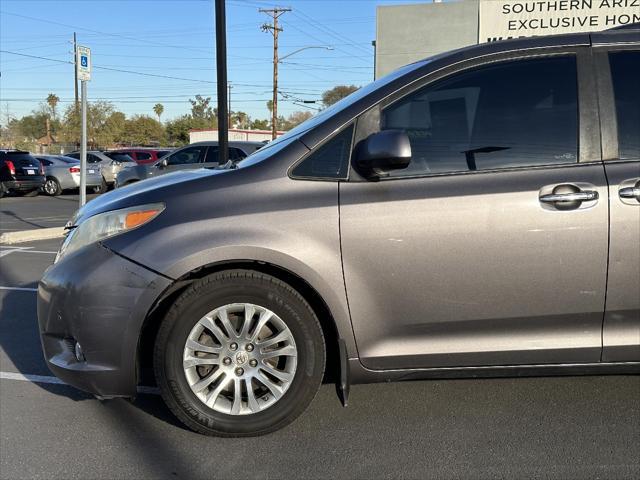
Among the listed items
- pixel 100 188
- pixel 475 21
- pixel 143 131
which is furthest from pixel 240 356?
pixel 143 131

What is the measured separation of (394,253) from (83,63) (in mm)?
8383

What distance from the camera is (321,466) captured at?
279 centimetres

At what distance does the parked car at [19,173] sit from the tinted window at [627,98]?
19.6m

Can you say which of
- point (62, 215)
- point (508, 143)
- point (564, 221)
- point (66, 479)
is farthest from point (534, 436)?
point (62, 215)

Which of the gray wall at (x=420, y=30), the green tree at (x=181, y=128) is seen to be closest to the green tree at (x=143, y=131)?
the green tree at (x=181, y=128)

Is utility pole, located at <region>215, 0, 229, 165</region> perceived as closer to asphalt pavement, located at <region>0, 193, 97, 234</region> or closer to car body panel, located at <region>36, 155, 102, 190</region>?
asphalt pavement, located at <region>0, 193, 97, 234</region>

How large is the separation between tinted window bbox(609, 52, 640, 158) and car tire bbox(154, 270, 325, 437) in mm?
1788

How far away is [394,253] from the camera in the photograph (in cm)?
285

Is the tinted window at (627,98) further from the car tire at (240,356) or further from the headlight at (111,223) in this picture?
the headlight at (111,223)

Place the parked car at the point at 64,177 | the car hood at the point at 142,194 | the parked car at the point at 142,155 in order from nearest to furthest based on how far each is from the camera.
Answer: the car hood at the point at 142,194 → the parked car at the point at 64,177 → the parked car at the point at 142,155

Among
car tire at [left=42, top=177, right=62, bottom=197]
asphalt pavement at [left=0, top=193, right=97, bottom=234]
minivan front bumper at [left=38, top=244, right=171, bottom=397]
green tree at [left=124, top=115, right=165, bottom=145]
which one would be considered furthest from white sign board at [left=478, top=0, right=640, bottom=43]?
green tree at [left=124, top=115, right=165, bottom=145]

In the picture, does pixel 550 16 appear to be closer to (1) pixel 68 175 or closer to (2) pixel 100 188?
(2) pixel 100 188

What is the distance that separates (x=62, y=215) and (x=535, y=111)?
13.3 meters

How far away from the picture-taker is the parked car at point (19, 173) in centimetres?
1894
